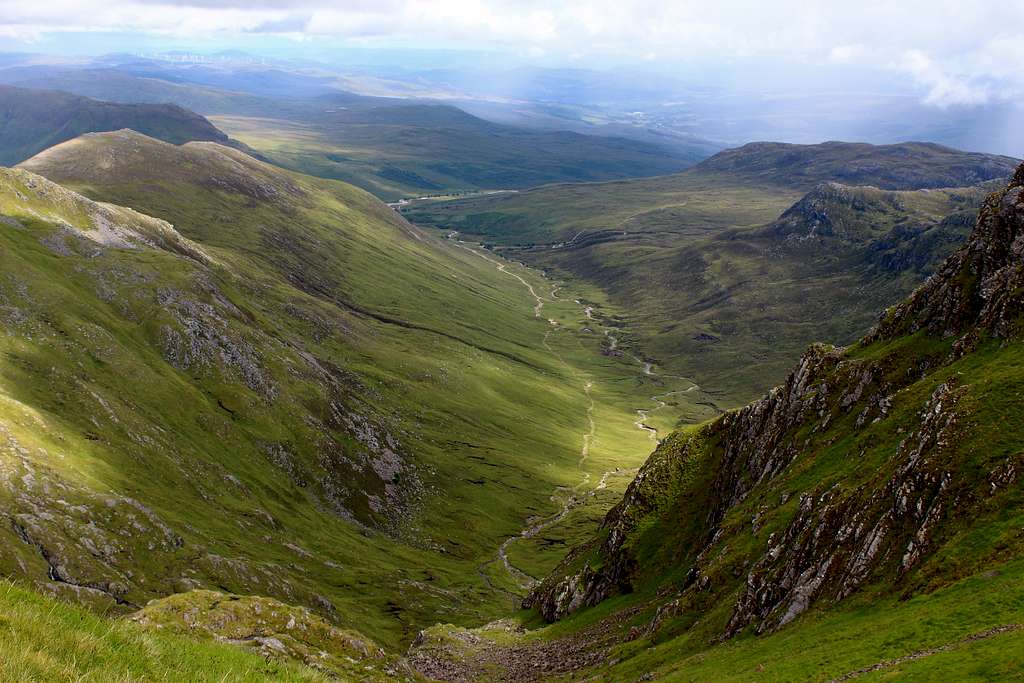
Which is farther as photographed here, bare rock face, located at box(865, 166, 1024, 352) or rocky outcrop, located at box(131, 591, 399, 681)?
bare rock face, located at box(865, 166, 1024, 352)

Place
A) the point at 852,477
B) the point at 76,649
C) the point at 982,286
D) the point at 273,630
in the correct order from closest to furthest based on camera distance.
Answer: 1. the point at 76,649
2. the point at 852,477
3. the point at 273,630
4. the point at 982,286

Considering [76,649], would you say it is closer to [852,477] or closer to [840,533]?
[840,533]

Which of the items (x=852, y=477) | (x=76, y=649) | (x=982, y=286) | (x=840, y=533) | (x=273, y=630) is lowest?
(x=273, y=630)

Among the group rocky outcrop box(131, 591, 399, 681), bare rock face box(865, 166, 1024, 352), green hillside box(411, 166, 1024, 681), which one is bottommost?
Result: rocky outcrop box(131, 591, 399, 681)

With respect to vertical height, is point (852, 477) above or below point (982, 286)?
below

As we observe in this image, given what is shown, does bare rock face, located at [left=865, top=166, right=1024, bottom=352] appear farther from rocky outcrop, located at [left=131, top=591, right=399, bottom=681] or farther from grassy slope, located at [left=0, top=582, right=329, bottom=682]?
grassy slope, located at [left=0, top=582, right=329, bottom=682]

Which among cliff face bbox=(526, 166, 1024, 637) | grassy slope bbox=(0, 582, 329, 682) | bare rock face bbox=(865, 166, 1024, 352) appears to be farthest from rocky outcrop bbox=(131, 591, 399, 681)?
bare rock face bbox=(865, 166, 1024, 352)

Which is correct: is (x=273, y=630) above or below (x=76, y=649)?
below

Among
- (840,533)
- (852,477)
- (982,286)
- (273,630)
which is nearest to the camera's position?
(840,533)

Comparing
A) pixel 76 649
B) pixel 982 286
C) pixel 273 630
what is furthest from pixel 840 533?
pixel 76 649

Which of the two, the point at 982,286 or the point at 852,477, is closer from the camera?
the point at 852,477
